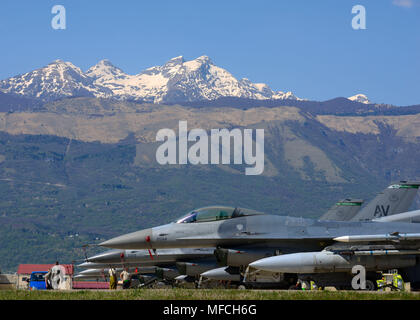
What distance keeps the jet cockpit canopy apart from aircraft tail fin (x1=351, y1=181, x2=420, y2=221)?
16311 mm

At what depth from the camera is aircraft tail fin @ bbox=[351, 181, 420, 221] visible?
47750 mm

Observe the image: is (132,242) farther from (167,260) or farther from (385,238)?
(167,260)

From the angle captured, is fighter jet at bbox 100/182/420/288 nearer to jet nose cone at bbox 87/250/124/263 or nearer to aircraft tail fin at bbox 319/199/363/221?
jet nose cone at bbox 87/250/124/263

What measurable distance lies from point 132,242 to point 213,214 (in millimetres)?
3825

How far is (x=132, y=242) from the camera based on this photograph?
3341cm

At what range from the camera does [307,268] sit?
30109 millimetres

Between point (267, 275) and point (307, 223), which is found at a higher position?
point (307, 223)

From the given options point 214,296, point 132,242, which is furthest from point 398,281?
point 214,296

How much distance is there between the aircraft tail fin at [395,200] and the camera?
47.8 m

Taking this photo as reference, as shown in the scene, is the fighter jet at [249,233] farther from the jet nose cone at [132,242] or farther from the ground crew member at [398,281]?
the ground crew member at [398,281]

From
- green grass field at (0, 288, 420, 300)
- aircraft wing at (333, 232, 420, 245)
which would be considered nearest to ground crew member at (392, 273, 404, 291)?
aircraft wing at (333, 232, 420, 245)
